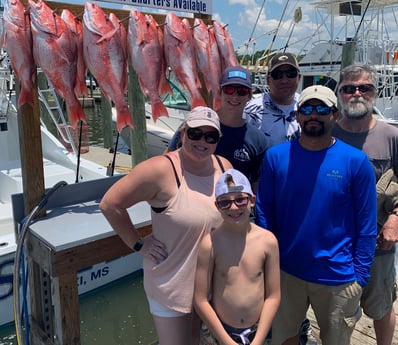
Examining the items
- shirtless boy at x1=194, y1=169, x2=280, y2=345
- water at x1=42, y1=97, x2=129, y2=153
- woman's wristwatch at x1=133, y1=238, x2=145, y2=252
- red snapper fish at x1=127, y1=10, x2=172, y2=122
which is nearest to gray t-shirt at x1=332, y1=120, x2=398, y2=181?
shirtless boy at x1=194, y1=169, x2=280, y2=345

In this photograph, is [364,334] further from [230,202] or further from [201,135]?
[201,135]

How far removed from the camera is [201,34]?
2.51m

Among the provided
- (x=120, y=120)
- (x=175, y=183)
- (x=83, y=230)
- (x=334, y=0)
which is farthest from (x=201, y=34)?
(x=334, y=0)

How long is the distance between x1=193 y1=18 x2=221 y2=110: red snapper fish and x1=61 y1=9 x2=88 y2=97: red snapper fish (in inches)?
27.0

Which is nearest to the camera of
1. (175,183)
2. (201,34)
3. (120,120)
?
(175,183)

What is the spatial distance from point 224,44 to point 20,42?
3.91 ft

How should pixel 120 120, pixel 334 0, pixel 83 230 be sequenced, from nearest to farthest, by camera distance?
pixel 83 230 < pixel 120 120 < pixel 334 0

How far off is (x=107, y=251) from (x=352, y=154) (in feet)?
4.24

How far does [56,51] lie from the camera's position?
2047mm

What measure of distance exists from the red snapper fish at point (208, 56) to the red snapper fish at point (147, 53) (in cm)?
25

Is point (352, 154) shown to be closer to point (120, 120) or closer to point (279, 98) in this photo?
point (279, 98)

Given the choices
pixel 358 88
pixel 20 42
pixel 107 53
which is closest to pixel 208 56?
pixel 107 53

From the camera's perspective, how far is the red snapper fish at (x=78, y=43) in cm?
212

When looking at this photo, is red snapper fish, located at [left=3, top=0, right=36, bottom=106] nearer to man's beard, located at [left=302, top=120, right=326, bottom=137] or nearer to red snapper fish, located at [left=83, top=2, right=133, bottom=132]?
red snapper fish, located at [left=83, top=2, right=133, bottom=132]
